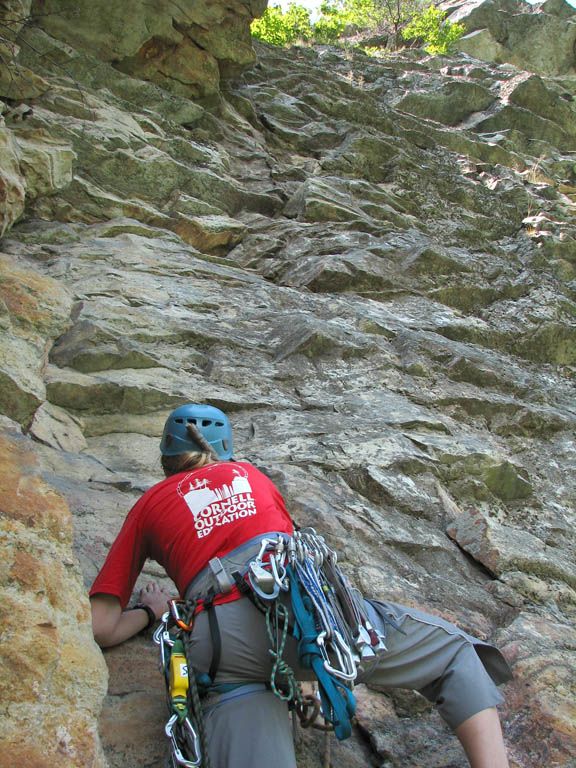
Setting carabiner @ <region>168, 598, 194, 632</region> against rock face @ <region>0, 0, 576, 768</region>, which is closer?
carabiner @ <region>168, 598, 194, 632</region>

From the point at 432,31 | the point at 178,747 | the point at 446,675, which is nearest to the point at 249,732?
the point at 178,747

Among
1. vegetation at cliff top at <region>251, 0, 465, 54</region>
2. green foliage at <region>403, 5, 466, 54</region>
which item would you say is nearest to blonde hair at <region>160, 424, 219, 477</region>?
vegetation at cliff top at <region>251, 0, 465, 54</region>

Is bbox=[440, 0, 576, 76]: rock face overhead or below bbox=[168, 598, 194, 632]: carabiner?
overhead

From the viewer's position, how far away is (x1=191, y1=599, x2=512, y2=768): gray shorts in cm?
190

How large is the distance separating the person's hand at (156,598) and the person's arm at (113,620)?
1 centimetres

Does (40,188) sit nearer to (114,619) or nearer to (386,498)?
(386,498)

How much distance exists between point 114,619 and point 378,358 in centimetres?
489

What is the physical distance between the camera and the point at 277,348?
Result: 6.78m

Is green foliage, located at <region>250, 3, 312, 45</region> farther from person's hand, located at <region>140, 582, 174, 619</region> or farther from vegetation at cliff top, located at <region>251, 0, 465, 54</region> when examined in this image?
person's hand, located at <region>140, 582, 174, 619</region>

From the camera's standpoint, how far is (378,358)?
6.86m

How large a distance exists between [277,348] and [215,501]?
4.35 meters

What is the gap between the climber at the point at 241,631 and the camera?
1.99m

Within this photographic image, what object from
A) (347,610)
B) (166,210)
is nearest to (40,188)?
(166,210)

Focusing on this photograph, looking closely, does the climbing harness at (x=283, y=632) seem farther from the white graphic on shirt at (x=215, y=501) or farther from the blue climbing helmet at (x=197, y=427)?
the blue climbing helmet at (x=197, y=427)
